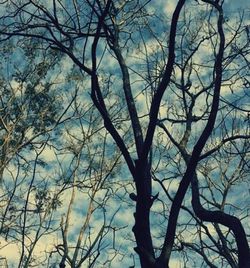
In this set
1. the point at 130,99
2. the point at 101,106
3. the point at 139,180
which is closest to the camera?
the point at 139,180

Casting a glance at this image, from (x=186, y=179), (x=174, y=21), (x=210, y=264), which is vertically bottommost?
(x=186, y=179)

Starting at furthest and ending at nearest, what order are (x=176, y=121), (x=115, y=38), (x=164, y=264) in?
1. (x=176, y=121)
2. (x=115, y=38)
3. (x=164, y=264)

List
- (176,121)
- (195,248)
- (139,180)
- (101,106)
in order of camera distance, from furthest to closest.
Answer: (195,248)
(176,121)
(101,106)
(139,180)

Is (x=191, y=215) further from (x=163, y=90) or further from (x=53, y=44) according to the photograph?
(x=163, y=90)

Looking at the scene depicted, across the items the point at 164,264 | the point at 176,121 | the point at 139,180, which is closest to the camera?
the point at 164,264

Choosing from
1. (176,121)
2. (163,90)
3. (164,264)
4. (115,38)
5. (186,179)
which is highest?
(176,121)

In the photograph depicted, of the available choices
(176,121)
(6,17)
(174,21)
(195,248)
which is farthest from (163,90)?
(195,248)

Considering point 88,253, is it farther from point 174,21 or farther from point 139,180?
point 174,21

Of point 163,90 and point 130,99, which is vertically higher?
point 130,99

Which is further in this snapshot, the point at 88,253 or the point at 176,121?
the point at 88,253

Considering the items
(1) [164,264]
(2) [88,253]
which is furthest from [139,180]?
(2) [88,253]

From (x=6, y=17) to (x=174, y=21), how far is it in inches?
116

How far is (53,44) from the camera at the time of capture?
5.04 metres

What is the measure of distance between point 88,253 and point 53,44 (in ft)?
15.8
